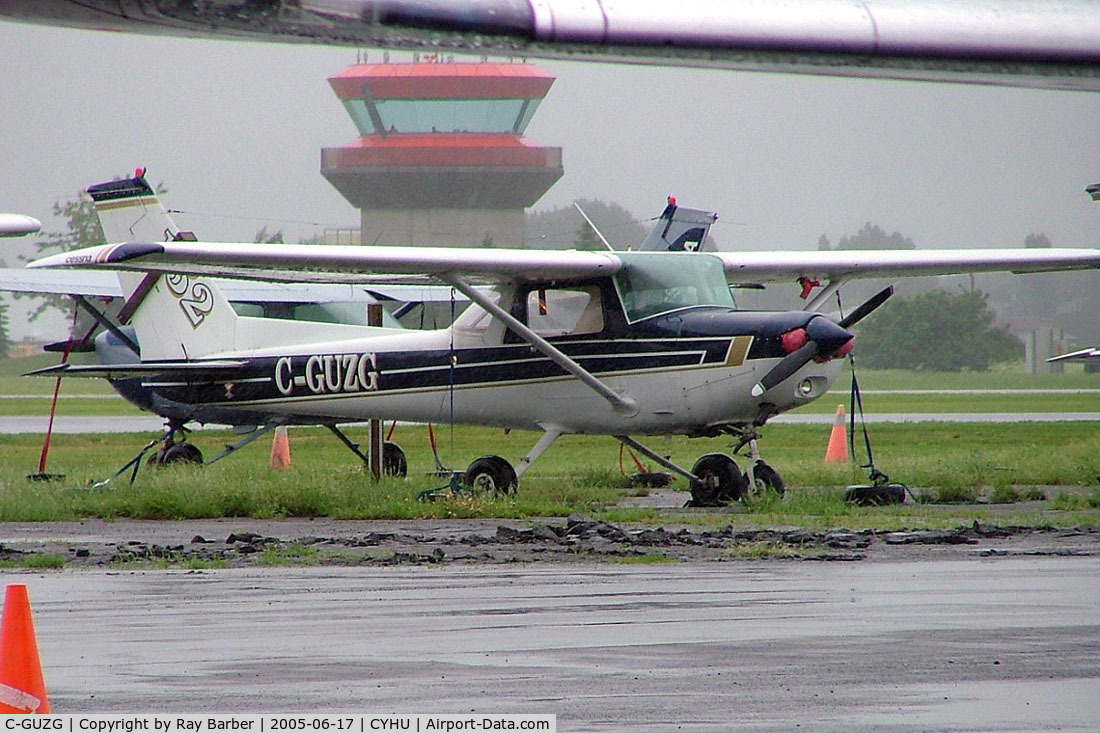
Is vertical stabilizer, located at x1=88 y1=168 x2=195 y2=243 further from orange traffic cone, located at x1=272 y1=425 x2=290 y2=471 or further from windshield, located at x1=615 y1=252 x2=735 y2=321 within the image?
windshield, located at x1=615 y1=252 x2=735 y2=321

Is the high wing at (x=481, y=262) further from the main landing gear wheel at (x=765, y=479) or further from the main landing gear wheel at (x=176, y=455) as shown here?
the main landing gear wheel at (x=176, y=455)

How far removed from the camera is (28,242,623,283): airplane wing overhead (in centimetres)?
1249

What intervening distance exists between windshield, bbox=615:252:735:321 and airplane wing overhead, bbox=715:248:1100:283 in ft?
3.49

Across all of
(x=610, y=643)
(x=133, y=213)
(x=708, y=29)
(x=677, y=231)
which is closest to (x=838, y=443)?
(x=677, y=231)

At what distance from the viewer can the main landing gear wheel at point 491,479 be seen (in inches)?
576

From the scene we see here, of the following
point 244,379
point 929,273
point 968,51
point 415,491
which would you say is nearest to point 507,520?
point 415,491

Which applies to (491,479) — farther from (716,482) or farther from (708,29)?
(708,29)

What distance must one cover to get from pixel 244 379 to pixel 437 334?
8.31 ft

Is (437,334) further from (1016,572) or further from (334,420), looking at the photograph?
(1016,572)

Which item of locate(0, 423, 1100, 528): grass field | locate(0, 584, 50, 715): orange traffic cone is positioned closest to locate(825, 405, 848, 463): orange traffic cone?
locate(0, 423, 1100, 528): grass field

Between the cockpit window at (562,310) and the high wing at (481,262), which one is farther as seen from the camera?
the cockpit window at (562,310)

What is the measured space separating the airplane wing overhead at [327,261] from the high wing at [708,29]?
33.4 feet

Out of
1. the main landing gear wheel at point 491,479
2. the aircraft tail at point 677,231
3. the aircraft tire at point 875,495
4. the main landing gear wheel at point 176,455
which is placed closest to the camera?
the aircraft tire at point 875,495

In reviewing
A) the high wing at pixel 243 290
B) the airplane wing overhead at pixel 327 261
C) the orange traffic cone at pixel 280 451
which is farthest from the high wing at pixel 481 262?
the high wing at pixel 243 290
